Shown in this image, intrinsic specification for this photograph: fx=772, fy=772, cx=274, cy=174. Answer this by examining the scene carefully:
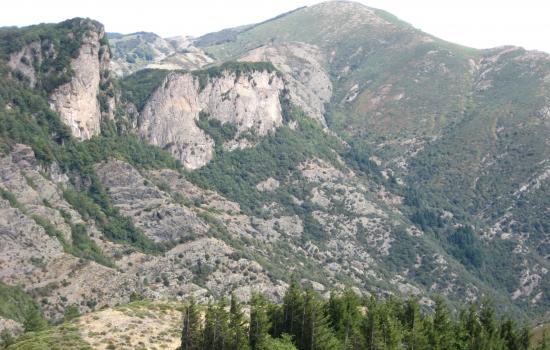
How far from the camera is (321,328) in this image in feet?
326

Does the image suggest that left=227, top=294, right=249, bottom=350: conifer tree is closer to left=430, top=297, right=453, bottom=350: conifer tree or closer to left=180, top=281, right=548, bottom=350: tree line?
left=180, top=281, right=548, bottom=350: tree line

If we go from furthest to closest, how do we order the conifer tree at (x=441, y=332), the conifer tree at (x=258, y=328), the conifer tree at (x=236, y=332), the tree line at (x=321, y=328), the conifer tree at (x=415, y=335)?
the conifer tree at (x=441, y=332) → the conifer tree at (x=415, y=335) → the conifer tree at (x=258, y=328) → the tree line at (x=321, y=328) → the conifer tree at (x=236, y=332)

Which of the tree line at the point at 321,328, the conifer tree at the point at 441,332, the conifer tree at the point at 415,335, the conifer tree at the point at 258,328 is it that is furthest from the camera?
the conifer tree at the point at 441,332

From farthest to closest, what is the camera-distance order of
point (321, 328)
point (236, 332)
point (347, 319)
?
point (347, 319), point (321, 328), point (236, 332)

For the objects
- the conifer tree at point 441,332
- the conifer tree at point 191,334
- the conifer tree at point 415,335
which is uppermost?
the conifer tree at point 191,334

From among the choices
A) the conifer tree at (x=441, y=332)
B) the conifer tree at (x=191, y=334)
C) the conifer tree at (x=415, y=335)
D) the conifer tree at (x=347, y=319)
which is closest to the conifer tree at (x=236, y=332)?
the conifer tree at (x=191, y=334)

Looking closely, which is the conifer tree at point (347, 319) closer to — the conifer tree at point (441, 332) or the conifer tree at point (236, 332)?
the conifer tree at point (441, 332)

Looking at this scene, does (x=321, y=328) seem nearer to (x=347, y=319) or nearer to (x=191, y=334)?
(x=347, y=319)

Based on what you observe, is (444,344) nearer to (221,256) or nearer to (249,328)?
(249,328)

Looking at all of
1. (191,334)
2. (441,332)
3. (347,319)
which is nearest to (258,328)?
(191,334)

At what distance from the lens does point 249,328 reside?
3912 inches

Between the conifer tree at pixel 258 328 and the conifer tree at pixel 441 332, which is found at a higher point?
the conifer tree at pixel 258 328

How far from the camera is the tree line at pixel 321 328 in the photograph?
9525 cm

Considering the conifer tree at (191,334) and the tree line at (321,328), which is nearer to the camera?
the tree line at (321,328)
